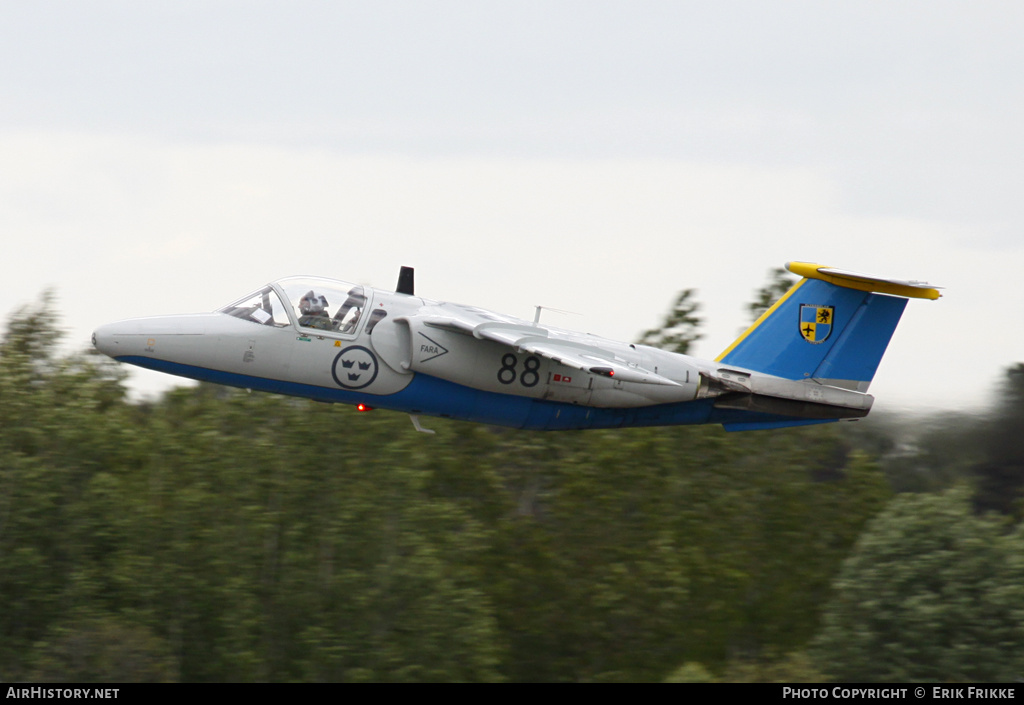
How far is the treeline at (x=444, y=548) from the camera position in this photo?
26.3 meters

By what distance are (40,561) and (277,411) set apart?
25.4ft

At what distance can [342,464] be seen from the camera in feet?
105

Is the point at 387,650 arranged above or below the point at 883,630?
below

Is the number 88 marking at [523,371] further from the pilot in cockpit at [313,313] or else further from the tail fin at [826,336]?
the tail fin at [826,336]

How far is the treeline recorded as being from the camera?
86.4 ft

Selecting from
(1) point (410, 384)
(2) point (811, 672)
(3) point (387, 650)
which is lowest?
(3) point (387, 650)

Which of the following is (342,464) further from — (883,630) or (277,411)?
(883,630)

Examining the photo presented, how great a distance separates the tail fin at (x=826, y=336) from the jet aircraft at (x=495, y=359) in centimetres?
2

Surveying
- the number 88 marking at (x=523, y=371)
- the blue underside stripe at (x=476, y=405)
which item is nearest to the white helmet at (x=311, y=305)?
the blue underside stripe at (x=476, y=405)

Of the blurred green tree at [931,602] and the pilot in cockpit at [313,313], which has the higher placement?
the pilot in cockpit at [313,313]

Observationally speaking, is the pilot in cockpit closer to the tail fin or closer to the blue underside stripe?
the blue underside stripe

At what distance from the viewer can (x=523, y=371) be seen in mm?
16859
